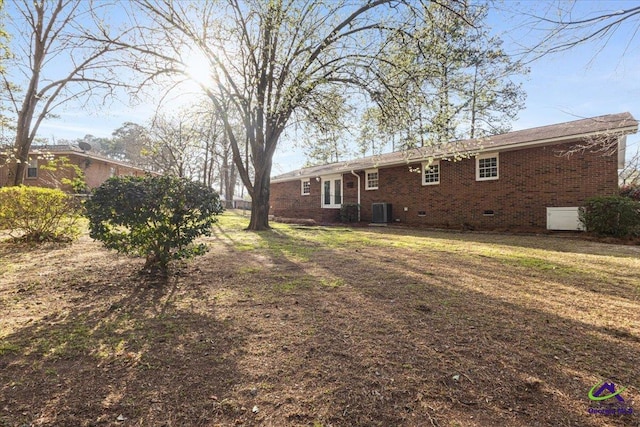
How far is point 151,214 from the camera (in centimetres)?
380

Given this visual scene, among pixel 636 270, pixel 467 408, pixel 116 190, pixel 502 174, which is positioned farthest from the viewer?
pixel 502 174

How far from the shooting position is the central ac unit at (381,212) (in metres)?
15.1

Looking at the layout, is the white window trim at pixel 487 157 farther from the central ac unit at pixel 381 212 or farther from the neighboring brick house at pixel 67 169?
the neighboring brick house at pixel 67 169

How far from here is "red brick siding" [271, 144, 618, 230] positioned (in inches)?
388

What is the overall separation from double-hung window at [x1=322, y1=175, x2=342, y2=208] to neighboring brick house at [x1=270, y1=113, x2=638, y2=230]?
1.83 ft

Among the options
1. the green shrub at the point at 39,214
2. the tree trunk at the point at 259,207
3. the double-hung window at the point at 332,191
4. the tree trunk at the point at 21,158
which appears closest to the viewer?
the green shrub at the point at 39,214

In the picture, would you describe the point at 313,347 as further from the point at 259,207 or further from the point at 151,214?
the point at 259,207

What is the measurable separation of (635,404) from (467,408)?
99 cm

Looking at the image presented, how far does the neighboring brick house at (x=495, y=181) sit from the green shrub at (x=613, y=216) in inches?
33.9

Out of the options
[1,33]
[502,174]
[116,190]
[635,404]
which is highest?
[1,33]

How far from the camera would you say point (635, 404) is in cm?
174

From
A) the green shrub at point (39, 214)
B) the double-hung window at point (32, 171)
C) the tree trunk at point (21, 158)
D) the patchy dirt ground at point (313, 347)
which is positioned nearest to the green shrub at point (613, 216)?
the patchy dirt ground at point (313, 347)

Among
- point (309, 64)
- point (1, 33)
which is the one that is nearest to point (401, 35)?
point (309, 64)

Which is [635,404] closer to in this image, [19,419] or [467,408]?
[467,408]
